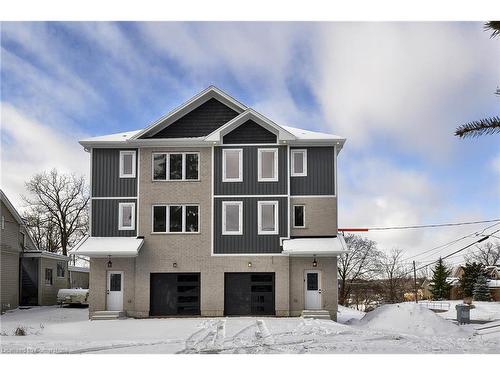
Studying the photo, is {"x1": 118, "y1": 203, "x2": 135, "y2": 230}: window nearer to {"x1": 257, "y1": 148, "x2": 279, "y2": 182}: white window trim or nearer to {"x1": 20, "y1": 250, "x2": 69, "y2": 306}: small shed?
{"x1": 257, "y1": 148, "x2": 279, "y2": 182}: white window trim

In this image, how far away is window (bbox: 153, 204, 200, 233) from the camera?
2666 centimetres

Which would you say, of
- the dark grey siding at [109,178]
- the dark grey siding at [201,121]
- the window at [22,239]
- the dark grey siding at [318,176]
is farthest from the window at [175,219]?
the window at [22,239]

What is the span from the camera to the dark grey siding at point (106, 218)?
26766mm

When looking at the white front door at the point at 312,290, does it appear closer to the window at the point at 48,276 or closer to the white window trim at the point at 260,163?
the white window trim at the point at 260,163

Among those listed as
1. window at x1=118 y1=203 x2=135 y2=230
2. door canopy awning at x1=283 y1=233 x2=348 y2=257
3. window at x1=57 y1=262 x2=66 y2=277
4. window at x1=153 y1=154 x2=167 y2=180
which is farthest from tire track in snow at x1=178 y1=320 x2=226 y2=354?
window at x1=57 y1=262 x2=66 y2=277

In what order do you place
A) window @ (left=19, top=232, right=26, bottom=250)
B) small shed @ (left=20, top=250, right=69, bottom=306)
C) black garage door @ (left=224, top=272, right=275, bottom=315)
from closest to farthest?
black garage door @ (left=224, top=272, right=275, bottom=315) < window @ (left=19, top=232, right=26, bottom=250) < small shed @ (left=20, top=250, right=69, bottom=306)

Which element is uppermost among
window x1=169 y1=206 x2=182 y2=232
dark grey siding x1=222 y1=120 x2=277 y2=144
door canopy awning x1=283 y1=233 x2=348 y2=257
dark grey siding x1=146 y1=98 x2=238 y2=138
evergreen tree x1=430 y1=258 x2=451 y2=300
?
dark grey siding x1=146 y1=98 x2=238 y2=138

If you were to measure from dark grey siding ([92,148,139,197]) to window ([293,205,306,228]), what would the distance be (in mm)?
7010

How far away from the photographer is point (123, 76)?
82.6 feet

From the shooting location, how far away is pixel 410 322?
2366 centimetres

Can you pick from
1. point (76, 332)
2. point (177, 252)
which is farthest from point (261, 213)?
point (76, 332)

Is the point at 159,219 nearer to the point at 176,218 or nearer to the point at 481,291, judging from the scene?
the point at 176,218

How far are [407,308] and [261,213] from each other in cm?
715

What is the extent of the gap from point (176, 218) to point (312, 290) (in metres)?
6.61
